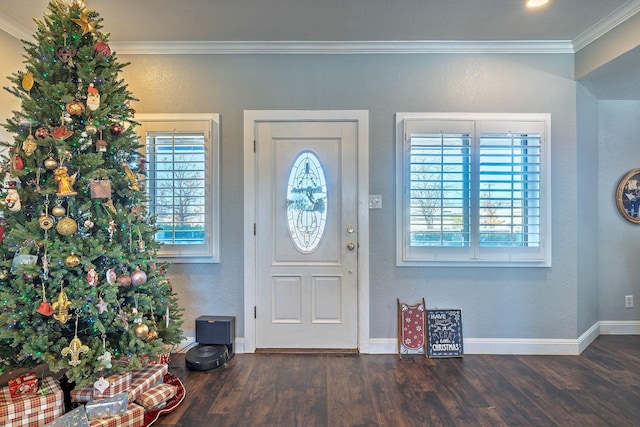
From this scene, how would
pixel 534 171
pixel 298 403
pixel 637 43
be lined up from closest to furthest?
pixel 298 403 → pixel 637 43 → pixel 534 171

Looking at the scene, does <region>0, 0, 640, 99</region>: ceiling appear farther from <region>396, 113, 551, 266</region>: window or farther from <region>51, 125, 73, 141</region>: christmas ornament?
<region>51, 125, 73, 141</region>: christmas ornament

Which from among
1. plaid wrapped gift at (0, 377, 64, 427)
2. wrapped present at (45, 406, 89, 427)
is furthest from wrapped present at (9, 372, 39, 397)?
wrapped present at (45, 406, 89, 427)

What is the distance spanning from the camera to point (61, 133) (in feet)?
6.22

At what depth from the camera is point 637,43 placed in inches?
94.0

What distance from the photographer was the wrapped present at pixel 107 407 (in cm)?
187

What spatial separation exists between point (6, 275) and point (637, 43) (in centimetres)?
419

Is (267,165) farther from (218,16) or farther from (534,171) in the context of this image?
(534,171)

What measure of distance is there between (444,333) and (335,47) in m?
2.60

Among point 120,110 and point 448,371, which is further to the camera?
point 448,371

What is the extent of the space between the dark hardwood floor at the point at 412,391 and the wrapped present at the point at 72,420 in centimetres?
38

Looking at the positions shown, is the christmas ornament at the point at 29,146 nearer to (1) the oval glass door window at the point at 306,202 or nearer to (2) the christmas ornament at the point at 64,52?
(2) the christmas ornament at the point at 64,52

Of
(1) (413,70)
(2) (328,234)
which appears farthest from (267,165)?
(1) (413,70)

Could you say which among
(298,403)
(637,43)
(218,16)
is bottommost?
(298,403)

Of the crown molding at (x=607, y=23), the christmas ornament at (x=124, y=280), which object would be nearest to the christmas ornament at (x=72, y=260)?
the christmas ornament at (x=124, y=280)
